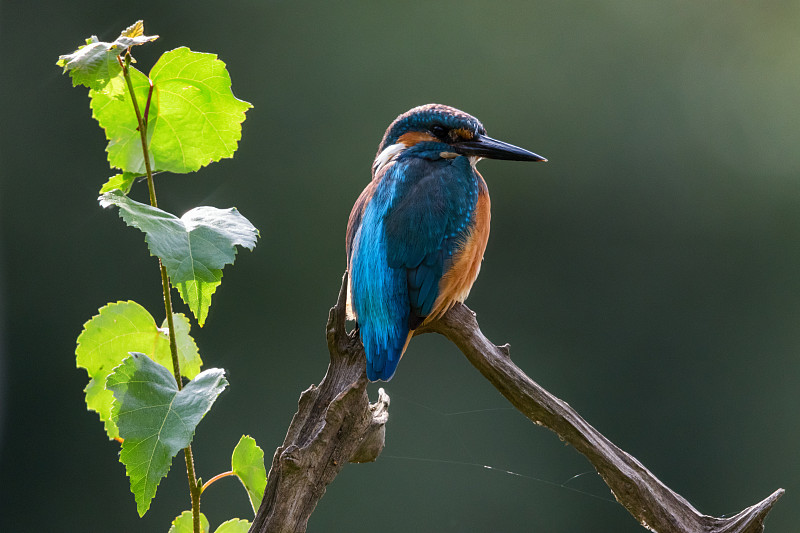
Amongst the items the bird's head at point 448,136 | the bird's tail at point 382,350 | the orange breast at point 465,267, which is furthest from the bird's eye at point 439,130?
the bird's tail at point 382,350

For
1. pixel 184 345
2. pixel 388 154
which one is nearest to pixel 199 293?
pixel 184 345

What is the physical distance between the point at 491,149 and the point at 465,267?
0.73 ft

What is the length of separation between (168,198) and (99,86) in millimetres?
3409

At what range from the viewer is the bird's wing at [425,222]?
122cm

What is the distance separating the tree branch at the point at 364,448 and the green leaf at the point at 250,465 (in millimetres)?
20

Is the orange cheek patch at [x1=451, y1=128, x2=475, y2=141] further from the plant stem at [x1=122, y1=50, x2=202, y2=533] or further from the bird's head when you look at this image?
the plant stem at [x1=122, y1=50, x2=202, y2=533]

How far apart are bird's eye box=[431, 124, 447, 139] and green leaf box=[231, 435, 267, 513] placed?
0.65 metres

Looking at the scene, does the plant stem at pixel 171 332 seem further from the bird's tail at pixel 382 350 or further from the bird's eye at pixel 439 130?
the bird's eye at pixel 439 130

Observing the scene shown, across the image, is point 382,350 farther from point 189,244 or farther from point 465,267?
point 189,244

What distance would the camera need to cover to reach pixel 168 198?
4121 mm

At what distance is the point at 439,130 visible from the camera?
4.66ft

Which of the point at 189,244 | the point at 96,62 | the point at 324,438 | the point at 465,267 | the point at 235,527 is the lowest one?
the point at 235,527

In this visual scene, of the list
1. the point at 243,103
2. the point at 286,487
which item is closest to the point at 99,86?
the point at 243,103

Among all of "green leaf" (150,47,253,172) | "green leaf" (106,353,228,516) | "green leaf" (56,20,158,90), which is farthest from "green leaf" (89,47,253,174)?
"green leaf" (106,353,228,516)
